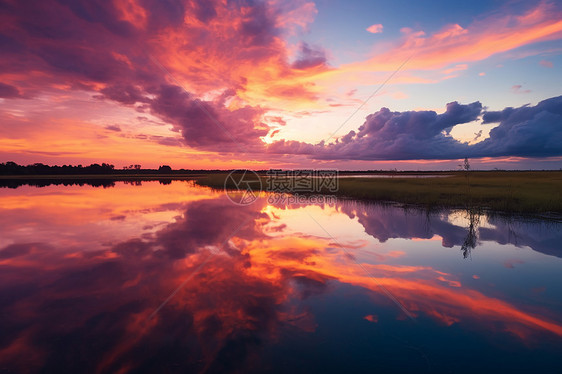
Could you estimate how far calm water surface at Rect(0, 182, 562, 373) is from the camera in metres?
5.13

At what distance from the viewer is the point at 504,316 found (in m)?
6.74

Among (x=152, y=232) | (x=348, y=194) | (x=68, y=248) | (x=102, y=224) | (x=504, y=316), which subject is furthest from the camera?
(x=348, y=194)

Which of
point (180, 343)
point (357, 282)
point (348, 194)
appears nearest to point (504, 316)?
point (357, 282)

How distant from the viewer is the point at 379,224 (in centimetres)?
1812

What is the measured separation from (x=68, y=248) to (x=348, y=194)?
30.9 metres

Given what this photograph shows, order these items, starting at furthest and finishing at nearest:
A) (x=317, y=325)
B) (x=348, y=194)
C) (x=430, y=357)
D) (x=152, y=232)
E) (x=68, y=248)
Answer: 1. (x=348, y=194)
2. (x=152, y=232)
3. (x=68, y=248)
4. (x=317, y=325)
5. (x=430, y=357)

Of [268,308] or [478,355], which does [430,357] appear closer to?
[478,355]

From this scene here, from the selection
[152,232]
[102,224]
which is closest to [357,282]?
[152,232]

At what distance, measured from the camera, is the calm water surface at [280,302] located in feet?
16.8

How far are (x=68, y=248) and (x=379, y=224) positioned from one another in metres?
17.8

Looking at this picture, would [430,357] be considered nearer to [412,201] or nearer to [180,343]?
[180,343]

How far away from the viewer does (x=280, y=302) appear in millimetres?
7285

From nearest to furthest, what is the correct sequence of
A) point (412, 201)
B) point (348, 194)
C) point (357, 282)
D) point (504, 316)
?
point (504, 316)
point (357, 282)
point (412, 201)
point (348, 194)

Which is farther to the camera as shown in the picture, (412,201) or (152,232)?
(412,201)
